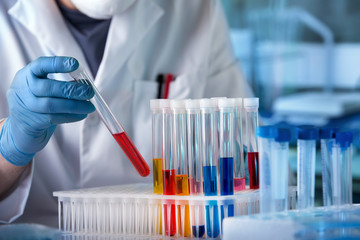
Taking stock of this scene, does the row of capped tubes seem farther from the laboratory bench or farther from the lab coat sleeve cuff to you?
the lab coat sleeve cuff

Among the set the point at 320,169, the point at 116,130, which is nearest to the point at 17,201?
the point at 116,130

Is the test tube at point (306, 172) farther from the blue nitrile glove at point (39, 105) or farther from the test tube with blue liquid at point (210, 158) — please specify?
the blue nitrile glove at point (39, 105)

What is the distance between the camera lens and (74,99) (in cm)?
125

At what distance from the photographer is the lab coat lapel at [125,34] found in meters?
1.60

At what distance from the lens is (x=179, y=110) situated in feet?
3.89

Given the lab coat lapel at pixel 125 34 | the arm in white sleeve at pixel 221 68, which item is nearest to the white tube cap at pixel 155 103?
the lab coat lapel at pixel 125 34

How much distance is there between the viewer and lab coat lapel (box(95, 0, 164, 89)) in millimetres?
1603

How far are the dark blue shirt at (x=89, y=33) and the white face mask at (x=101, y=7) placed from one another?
1.4 inches

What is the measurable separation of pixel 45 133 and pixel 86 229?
12.2 inches

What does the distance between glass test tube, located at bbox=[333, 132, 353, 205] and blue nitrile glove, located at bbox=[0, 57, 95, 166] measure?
614mm

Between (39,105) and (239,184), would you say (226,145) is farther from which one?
(39,105)

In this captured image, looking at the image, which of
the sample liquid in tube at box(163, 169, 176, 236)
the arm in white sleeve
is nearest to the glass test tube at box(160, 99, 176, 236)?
the sample liquid in tube at box(163, 169, 176, 236)

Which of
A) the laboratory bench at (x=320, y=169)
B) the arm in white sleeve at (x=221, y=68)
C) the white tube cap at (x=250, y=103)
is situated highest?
the arm in white sleeve at (x=221, y=68)

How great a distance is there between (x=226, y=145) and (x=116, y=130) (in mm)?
277
